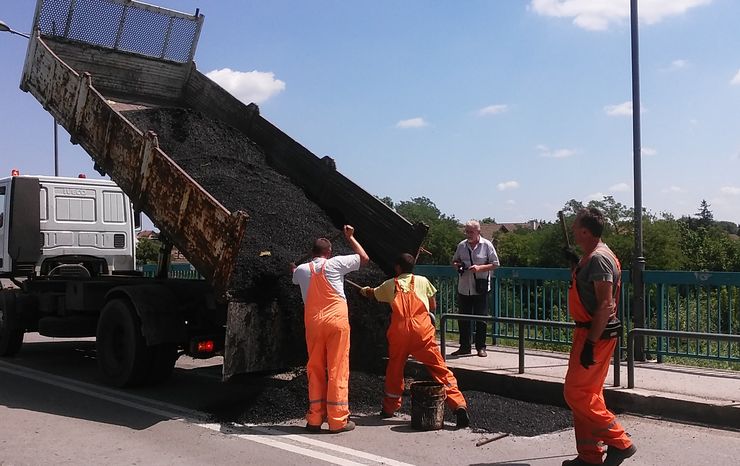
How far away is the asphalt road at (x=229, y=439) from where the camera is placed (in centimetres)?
539

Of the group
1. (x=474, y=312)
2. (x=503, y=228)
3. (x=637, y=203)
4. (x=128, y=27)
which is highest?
(x=503, y=228)

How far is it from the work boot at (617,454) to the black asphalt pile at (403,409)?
1203 millimetres

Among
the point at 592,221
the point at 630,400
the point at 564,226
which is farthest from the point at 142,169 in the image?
the point at 630,400

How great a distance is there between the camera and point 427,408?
20.2ft

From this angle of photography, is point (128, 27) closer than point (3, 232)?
No

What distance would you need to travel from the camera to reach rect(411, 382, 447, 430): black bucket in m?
6.17

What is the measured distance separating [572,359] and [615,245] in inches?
937

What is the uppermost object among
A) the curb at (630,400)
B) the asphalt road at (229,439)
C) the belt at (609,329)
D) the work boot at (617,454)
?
the belt at (609,329)

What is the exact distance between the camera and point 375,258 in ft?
26.2

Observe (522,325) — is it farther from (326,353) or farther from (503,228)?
(503,228)

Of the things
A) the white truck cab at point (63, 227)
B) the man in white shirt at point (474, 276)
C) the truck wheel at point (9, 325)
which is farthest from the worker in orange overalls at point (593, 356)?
the truck wheel at point (9, 325)

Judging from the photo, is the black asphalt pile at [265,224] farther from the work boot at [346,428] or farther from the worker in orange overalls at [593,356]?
the worker in orange overalls at [593,356]

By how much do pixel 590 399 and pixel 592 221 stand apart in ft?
3.94

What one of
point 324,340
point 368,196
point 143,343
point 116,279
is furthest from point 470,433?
point 116,279
